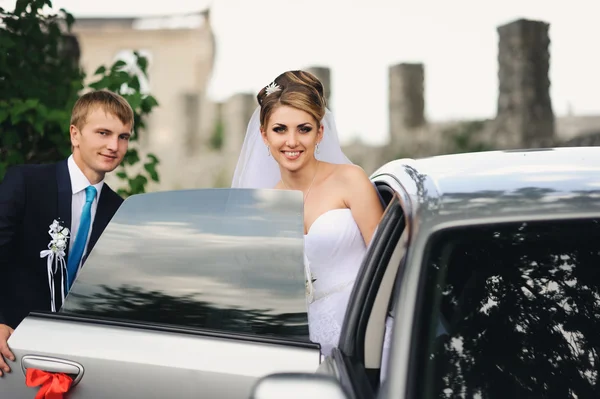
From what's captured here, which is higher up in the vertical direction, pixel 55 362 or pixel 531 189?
pixel 531 189

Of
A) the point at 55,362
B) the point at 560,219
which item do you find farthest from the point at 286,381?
the point at 55,362

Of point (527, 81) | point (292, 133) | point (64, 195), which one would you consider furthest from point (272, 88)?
point (527, 81)

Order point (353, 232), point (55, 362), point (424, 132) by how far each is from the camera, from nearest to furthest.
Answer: point (55, 362)
point (353, 232)
point (424, 132)

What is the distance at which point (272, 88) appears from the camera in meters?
3.64

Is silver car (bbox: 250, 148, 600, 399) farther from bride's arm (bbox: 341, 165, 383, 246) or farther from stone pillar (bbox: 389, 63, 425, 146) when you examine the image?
stone pillar (bbox: 389, 63, 425, 146)

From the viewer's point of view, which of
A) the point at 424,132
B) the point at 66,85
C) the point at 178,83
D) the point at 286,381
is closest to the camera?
the point at 286,381

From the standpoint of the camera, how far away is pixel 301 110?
11.5 ft

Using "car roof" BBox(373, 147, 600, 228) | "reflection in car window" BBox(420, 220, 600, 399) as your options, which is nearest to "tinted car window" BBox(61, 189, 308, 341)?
"car roof" BBox(373, 147, 600, 228)

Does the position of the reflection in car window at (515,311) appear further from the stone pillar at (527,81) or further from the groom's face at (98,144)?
the stone pillar at (527,81)

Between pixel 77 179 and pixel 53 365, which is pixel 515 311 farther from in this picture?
pixel 77 179

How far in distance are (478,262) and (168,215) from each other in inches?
40.4

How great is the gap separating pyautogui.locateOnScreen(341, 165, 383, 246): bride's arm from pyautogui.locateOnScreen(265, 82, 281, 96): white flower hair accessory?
0.52m

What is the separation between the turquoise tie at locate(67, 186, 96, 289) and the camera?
10.6 ft

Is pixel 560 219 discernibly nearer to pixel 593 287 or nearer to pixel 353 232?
pixel 593 287
